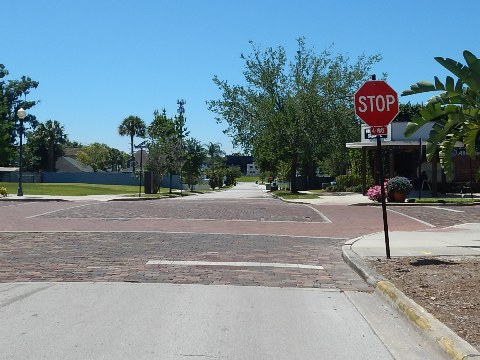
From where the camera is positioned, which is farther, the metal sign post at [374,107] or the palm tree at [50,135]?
the palm tree at [50,135]

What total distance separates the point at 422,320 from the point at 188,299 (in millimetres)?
3077

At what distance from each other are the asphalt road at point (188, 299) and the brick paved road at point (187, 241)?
39 millimetres

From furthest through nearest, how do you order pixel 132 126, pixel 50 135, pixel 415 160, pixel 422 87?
pixel 132 126 → pixel 50 135 → pixel 415 160 → pixel 422 87

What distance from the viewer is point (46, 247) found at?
528 inches

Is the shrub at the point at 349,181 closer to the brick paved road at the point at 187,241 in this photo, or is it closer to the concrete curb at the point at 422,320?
the brick paved road at the point at 187,241

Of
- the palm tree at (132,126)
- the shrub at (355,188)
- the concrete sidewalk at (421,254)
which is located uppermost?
the palm tree at (132,126)

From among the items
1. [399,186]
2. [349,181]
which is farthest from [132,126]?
[399,186]

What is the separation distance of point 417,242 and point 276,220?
7.41 metres

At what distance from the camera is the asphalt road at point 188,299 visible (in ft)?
19.7

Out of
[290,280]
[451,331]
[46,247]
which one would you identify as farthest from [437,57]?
[46,247]

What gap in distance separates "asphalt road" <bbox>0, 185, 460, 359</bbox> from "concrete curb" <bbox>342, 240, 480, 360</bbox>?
145mm

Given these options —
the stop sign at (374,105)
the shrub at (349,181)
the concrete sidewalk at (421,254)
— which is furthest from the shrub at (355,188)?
the stop sign at (374,105)

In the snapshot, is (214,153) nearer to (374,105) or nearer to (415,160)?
(415,160)

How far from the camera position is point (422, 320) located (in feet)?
21.5
